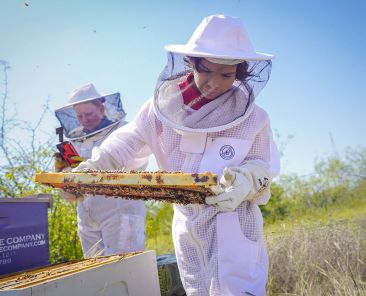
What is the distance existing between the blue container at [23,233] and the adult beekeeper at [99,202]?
1152 mm

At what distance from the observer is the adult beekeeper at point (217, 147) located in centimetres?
210

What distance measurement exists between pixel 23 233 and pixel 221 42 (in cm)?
148

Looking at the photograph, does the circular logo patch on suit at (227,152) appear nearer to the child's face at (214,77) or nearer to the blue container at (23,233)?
the child's face at (214,77)

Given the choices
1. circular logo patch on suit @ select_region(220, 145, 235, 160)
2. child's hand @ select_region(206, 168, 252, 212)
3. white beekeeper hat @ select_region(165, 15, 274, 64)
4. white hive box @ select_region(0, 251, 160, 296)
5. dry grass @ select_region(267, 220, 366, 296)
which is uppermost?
white beekeeper hat @ select_region(165, 15, 274, 64)

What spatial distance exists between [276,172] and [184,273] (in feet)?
2.33

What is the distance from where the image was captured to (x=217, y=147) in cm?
225

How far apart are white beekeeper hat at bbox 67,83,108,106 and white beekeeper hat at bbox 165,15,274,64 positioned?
2311 millimetres

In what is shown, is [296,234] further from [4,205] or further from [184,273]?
[4,205]

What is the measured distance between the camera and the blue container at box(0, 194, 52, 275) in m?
2.32

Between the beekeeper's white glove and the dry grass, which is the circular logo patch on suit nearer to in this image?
the beekeeper's white glove

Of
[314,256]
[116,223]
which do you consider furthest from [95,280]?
[314,256]

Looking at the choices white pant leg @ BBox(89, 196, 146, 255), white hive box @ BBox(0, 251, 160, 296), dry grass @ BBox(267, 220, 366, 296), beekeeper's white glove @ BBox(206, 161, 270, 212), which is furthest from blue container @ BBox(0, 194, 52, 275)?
dry grass @ BBox(267, 220, 366, 296)

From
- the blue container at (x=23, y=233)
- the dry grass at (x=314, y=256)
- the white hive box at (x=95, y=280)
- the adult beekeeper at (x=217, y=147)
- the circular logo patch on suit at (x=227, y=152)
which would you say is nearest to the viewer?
the white hive box at (x=95, y=280)

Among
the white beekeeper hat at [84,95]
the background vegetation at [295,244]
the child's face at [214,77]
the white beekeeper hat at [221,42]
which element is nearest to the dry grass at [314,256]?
the background vegetation at [295,244]
